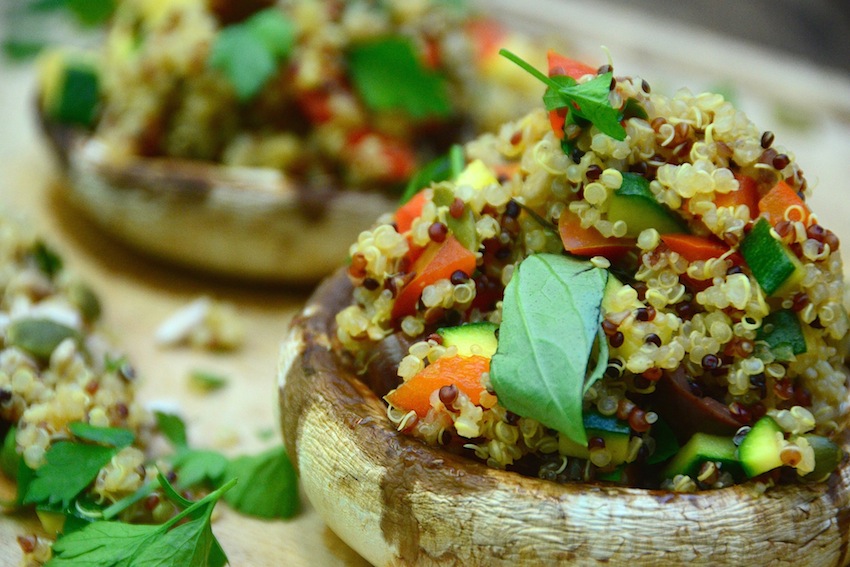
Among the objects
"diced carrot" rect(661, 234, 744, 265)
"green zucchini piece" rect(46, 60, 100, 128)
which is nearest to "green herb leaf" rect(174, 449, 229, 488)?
"diced carrot" rect(661, 234, 744, 265)

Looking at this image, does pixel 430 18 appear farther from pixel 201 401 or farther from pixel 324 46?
pixel 201 401

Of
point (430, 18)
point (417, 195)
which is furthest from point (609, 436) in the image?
point (430, 18)

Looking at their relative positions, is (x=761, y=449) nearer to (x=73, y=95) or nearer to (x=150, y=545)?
(x=150, y=545)

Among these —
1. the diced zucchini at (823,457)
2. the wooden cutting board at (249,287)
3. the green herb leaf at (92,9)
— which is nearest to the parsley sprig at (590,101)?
the diced zucchini at (823,457)

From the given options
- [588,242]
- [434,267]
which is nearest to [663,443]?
[588,242]

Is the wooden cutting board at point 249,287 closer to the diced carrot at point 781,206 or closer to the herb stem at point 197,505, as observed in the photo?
the herb stem at point 197,505

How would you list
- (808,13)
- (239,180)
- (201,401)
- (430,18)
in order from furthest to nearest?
(808,13) < (430,18) < (239,180) < (201,401)

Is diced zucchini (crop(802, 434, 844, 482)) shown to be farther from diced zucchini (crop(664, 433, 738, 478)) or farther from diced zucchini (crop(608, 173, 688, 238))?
diced zucchini (crop(608, 173, 688, 238))
